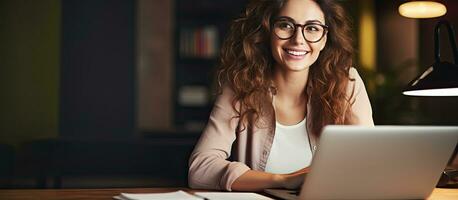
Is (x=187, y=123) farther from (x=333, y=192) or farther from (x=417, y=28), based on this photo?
(x=333, y=192)

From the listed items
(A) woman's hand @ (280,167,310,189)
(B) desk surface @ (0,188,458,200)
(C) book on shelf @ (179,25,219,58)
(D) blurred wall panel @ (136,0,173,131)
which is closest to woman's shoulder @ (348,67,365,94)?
(B) desk surface @ (0,188,458,200)

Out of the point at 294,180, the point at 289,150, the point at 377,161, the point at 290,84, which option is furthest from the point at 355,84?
the point at 377,161

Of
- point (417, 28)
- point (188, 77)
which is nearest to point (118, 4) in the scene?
point (188, 77)

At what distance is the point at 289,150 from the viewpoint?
2771 mm

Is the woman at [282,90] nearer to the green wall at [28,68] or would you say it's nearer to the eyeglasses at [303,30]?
the eyeglasses at [303,30]

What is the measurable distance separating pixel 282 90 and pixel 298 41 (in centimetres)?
25

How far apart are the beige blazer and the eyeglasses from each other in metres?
0.22

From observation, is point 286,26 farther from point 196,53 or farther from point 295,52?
point 196,53

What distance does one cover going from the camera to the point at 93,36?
4.43 meters

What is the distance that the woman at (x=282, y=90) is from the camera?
268 cm

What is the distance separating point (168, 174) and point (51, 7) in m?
1.28

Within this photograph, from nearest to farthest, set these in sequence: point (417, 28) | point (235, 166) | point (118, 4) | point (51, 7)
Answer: point (235, 166) → point (51, 7) → point (118, 4) → point (417, 28)

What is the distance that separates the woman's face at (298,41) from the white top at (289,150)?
0.29 metres

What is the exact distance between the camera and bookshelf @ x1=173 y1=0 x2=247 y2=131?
5.25 meters
